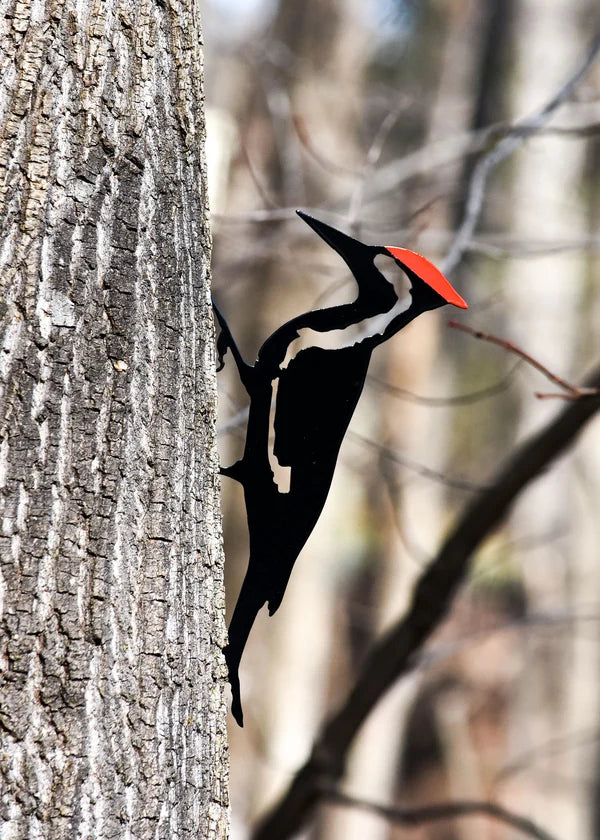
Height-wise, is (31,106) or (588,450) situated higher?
(588,450)

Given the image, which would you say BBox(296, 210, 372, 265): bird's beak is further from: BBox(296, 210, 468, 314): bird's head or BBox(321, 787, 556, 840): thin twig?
BBox(321, 787, 556, 840): thin twig

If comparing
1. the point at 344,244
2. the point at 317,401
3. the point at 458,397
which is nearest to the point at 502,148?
the point at 458,397

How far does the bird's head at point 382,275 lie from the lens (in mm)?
1129

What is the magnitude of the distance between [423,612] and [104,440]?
144 cm

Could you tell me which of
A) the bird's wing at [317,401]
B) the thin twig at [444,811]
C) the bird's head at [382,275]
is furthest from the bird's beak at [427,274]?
the thin twig at [444,811]

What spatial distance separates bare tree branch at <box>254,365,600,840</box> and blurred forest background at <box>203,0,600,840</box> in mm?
222

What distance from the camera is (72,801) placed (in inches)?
34.9

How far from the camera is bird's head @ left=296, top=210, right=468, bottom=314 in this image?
44.4 inches

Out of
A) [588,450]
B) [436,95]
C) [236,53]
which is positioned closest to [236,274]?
[236,53]

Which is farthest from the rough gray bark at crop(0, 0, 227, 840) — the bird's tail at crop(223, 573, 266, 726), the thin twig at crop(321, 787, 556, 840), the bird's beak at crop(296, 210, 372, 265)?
the thin twig at crop(321, 787, 556, 840)

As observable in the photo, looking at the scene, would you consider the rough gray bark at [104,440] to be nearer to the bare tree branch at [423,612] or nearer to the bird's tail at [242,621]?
the bird's tail at [242,621]

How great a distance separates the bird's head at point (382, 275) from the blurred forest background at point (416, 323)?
49.1 inches

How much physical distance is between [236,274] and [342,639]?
20.9 ft

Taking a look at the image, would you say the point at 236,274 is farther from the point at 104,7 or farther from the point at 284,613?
the point at 284,613
